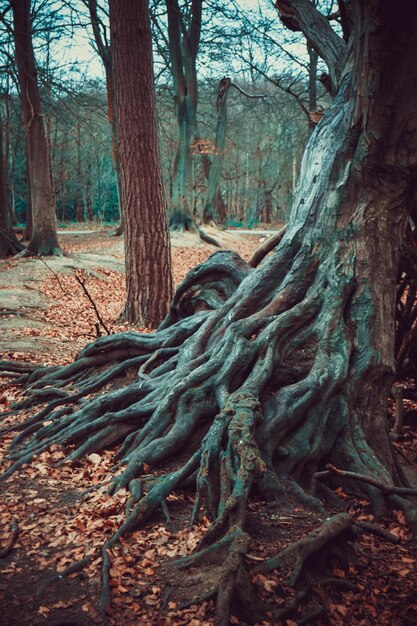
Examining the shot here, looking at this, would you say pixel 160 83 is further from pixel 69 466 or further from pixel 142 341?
pixel 69 466

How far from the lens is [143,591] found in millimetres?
3035

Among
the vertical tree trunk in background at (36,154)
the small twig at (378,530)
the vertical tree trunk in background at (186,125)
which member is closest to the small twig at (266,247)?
the small twig at (378,530)

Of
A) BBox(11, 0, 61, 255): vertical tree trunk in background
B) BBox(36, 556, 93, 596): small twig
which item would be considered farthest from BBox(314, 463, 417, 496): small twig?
BBox(11, 0, 61, 255): vertical tree trunk in background

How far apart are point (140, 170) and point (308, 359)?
5.49 meters

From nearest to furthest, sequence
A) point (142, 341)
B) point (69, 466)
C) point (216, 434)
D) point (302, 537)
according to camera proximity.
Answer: point (302, 537), point (216, 434), point (69, 466), point (142, 341)

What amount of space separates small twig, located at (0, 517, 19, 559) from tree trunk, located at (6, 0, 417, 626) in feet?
2.17

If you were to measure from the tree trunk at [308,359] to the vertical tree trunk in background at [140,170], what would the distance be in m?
3.60

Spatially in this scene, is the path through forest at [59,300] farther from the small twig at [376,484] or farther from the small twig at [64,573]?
the small twig at [376,484]

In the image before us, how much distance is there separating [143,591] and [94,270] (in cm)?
1316

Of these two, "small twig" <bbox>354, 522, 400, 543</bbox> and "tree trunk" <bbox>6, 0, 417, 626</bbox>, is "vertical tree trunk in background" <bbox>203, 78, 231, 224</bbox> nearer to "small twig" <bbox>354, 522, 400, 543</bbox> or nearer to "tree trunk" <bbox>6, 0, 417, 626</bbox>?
"tree trunk" <bbox>6, 0, 417, 626</bbox>

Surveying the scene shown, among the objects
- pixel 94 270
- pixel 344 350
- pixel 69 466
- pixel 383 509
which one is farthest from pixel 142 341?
pixel 94 270

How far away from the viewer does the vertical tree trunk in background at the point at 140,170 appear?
8.69 metres

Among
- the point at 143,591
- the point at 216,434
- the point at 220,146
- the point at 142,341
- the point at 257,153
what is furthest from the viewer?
the point at 257,153

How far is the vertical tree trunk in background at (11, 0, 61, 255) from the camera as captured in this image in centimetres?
1617
